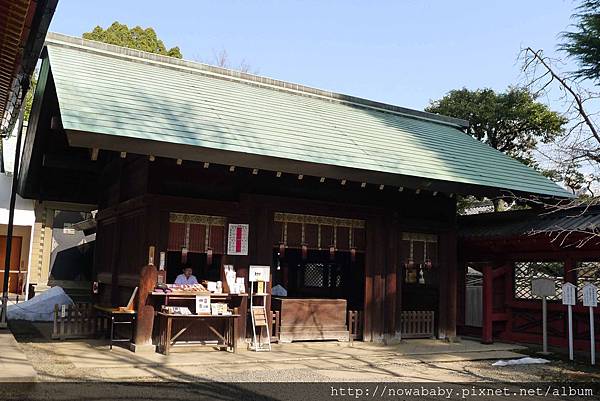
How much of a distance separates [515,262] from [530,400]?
6566 millimetres

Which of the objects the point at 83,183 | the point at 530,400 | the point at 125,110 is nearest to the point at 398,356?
the point at 530,400

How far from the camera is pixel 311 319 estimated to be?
11164 mm

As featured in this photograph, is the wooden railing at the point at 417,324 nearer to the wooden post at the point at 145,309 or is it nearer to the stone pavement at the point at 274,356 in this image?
the stone pavement at the point at 274,356

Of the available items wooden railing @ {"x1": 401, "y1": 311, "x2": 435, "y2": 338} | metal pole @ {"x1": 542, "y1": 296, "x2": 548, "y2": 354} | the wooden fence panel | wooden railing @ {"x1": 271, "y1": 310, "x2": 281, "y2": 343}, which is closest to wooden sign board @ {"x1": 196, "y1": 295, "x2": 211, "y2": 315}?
wooden railing @ {"x1": 271, "y1": 310, "x2": 281, "y2": 343}

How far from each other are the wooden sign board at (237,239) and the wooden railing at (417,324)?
416 centimetres

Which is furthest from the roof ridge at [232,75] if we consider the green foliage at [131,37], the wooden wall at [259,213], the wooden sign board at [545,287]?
the green foliage at [131,37]

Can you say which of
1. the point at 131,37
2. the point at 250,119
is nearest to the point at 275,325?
the point at 250,119

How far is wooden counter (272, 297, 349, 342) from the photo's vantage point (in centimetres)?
1092

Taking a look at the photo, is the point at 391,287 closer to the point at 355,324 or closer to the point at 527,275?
the point at 355,324

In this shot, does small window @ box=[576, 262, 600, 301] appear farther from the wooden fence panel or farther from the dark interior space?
the dark interior space

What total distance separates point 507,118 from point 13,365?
21.3m

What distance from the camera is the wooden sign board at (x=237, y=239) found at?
10219 mm

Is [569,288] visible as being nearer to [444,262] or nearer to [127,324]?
[444,262]

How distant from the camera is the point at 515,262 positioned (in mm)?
13156
